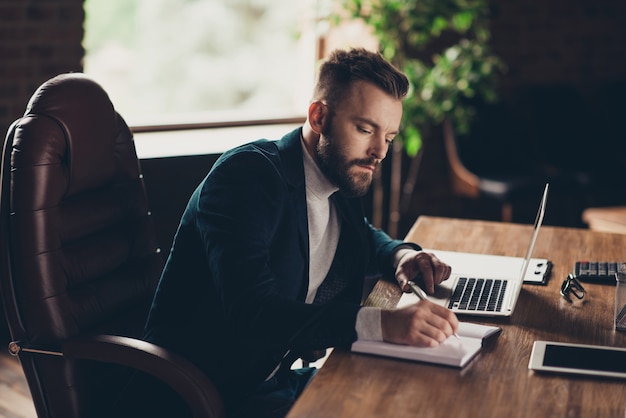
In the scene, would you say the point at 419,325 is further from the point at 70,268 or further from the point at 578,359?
the point at 70,268

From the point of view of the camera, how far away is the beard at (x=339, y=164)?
1.90m

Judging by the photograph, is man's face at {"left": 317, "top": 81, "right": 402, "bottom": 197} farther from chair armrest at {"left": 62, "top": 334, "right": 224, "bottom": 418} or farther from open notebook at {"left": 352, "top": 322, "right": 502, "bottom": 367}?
chair armrest at {"left": 62, "top": 334, "right": 224, "bottom": 418}

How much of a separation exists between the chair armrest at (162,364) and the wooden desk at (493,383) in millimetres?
247

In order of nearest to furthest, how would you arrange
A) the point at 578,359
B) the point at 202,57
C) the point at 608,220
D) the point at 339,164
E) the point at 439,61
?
the point at 578,359 < the point at 339,164 < the point at 608,220 < the point at 439,61 < the point at 202,57

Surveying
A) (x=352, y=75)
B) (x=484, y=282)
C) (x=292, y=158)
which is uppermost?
(x=352, y=75)

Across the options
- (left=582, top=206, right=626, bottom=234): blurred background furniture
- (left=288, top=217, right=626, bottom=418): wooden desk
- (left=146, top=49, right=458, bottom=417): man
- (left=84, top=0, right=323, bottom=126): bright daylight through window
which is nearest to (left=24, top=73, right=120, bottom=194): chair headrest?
(left=146, top=49, right=458, bottom=417): man

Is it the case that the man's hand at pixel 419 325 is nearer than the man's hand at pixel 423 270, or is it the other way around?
the man's hand at pixel 419 325

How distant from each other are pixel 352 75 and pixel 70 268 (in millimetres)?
732

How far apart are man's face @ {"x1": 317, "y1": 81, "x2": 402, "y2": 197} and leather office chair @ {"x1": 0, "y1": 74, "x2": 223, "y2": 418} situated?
51 centimetres

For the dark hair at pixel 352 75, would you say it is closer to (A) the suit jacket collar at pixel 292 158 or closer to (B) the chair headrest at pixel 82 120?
(A) the suit jacket collar at pixel 292 158

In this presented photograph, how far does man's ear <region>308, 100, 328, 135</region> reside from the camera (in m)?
1.93

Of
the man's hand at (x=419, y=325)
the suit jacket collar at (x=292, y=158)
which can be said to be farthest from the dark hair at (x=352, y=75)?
the man's hand at (x=419, y=325)

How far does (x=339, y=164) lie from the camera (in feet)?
6.26

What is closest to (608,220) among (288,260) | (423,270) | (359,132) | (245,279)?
(423,270)
